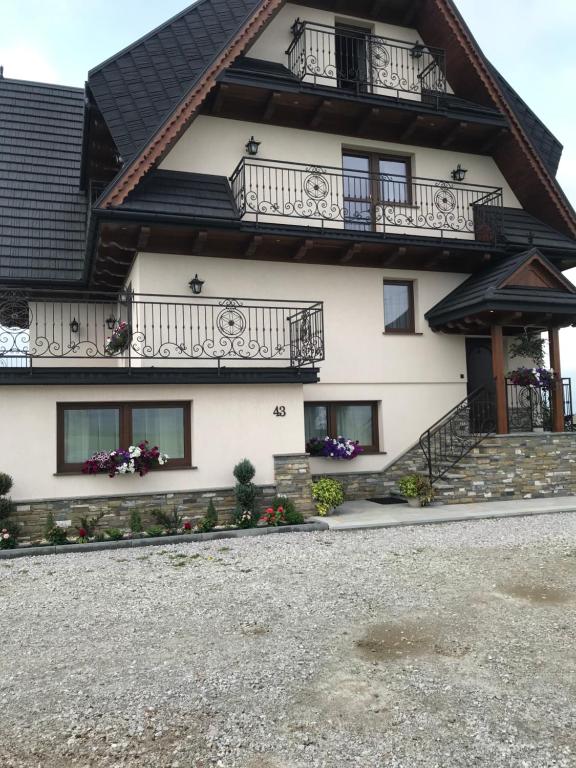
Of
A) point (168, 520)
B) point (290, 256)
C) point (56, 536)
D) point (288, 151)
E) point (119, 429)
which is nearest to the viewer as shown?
point (56, 536)

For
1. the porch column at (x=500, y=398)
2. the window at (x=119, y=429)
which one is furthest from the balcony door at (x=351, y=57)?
the window at (x=119, y=429)

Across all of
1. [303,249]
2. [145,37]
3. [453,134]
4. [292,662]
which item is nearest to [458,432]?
[303,249]

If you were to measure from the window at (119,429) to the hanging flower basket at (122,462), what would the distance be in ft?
1.10

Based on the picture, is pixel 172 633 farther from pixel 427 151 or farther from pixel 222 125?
pixel 427 151

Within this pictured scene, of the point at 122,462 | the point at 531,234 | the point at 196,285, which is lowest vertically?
the point at 122,462

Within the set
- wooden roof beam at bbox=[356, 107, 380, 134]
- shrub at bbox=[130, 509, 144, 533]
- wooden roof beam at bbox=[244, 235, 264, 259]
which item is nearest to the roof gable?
wooden roof beam at bbox=[356, 107, 380, 134]

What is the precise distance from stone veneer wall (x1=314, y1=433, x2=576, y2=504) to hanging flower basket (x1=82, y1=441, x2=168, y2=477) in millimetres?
4575

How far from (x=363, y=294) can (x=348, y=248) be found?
1.19 meters

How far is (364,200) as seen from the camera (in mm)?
13344

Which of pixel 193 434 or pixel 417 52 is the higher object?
pixel 417 52

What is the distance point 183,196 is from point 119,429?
182 inches

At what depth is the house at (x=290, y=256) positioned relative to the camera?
1020cm

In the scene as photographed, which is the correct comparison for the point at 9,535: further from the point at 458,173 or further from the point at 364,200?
the point at 458,173

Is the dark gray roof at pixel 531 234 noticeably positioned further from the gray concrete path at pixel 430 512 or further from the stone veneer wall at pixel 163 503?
the stone veneer wall at pixel 163 503
